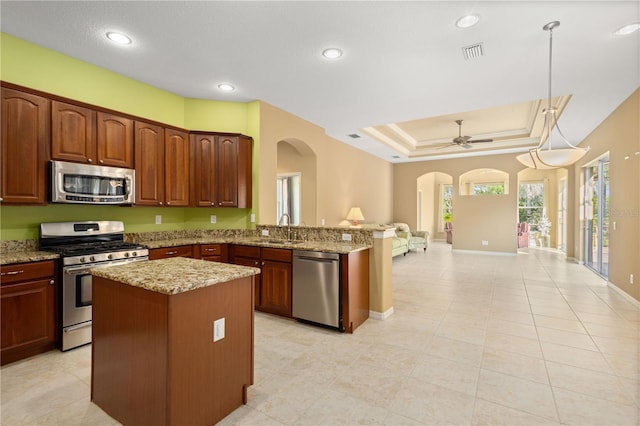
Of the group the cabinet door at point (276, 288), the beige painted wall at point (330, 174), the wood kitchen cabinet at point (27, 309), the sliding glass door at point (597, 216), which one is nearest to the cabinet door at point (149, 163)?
the wood kitchen cabinet at point (27, 309)

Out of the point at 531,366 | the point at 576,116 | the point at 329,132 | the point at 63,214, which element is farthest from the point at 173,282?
the point at 576,116

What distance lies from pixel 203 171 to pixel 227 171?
0.32 m

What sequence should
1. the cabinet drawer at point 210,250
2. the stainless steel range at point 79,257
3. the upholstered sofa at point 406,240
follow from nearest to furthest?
1. the stainless steel range at point 79,257
2. the cabinet drawer at point 210,250
3. the upholstered sofa at point 406,240

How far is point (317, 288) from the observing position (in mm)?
3256

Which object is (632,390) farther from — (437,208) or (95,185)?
(437,208)

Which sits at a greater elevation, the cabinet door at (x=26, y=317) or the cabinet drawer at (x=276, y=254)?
the cabinet drawer at (x=276, y=254)

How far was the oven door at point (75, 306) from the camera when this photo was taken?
273 cm

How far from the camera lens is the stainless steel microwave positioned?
9.50 feet

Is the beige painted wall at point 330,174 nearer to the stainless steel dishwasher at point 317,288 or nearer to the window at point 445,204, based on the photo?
the stainless steel dishwasher at point 317,288

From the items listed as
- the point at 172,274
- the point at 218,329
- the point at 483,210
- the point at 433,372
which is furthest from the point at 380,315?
the point at 483,210

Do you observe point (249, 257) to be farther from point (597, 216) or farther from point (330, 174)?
point (597, 216)

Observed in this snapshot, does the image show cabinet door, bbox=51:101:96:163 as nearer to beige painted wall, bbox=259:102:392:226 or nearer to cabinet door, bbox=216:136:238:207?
cabinet door, bbox=216:136:238:207

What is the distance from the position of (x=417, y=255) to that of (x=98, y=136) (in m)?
7.48

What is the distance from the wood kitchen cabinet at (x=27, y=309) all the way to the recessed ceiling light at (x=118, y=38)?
7.02 ft
